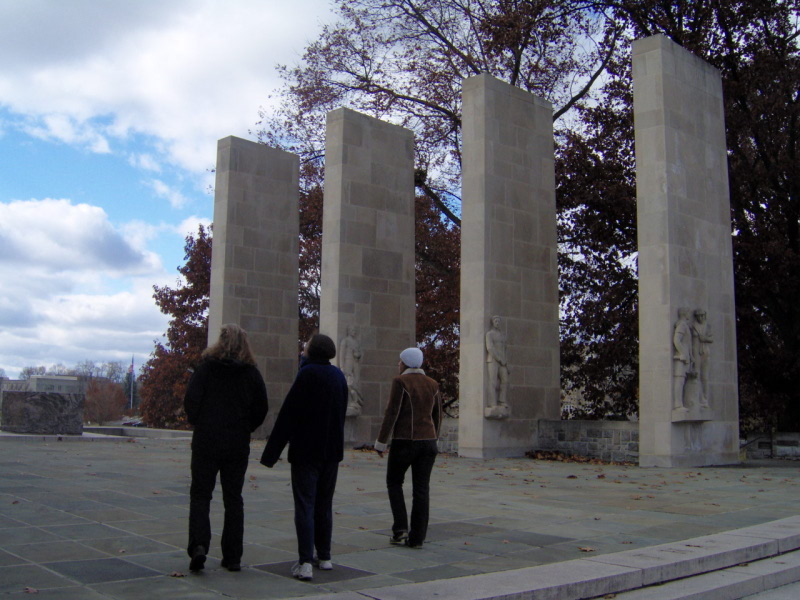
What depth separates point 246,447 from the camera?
6141 millimetres

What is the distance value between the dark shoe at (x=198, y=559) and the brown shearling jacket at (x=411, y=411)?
1.77m

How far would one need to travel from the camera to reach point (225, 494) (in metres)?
6.03

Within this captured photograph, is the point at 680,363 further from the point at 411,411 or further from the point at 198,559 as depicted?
the point at 198,559

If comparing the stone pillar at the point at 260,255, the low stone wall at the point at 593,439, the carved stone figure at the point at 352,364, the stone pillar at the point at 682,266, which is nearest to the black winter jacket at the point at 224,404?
the stone pillar at the point at 682,266

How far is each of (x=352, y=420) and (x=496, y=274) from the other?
5.60 meters

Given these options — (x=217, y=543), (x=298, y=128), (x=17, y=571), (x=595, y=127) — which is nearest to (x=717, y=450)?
(x=595, y=127)

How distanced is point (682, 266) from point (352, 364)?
8384 millimetres

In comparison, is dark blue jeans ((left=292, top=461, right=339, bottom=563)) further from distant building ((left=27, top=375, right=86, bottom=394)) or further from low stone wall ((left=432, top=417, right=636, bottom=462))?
distant building ((left=27, top=375, right=86, bottom=394))

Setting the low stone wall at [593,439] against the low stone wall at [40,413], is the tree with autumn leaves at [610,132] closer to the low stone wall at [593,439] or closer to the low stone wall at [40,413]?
the low stone wall at [593,439]

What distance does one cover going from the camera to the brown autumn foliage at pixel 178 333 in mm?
35094

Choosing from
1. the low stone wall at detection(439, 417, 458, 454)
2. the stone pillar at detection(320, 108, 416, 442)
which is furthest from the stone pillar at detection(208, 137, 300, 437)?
the low stone wall at detection(439, 417, 458, 454)

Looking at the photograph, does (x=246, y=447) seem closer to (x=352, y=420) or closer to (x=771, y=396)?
(x=352, y=420)

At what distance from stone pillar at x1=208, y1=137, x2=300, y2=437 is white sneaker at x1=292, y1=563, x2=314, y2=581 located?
1871cm

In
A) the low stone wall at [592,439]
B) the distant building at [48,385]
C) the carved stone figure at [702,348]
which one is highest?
the carved stone figure at [702,348]
